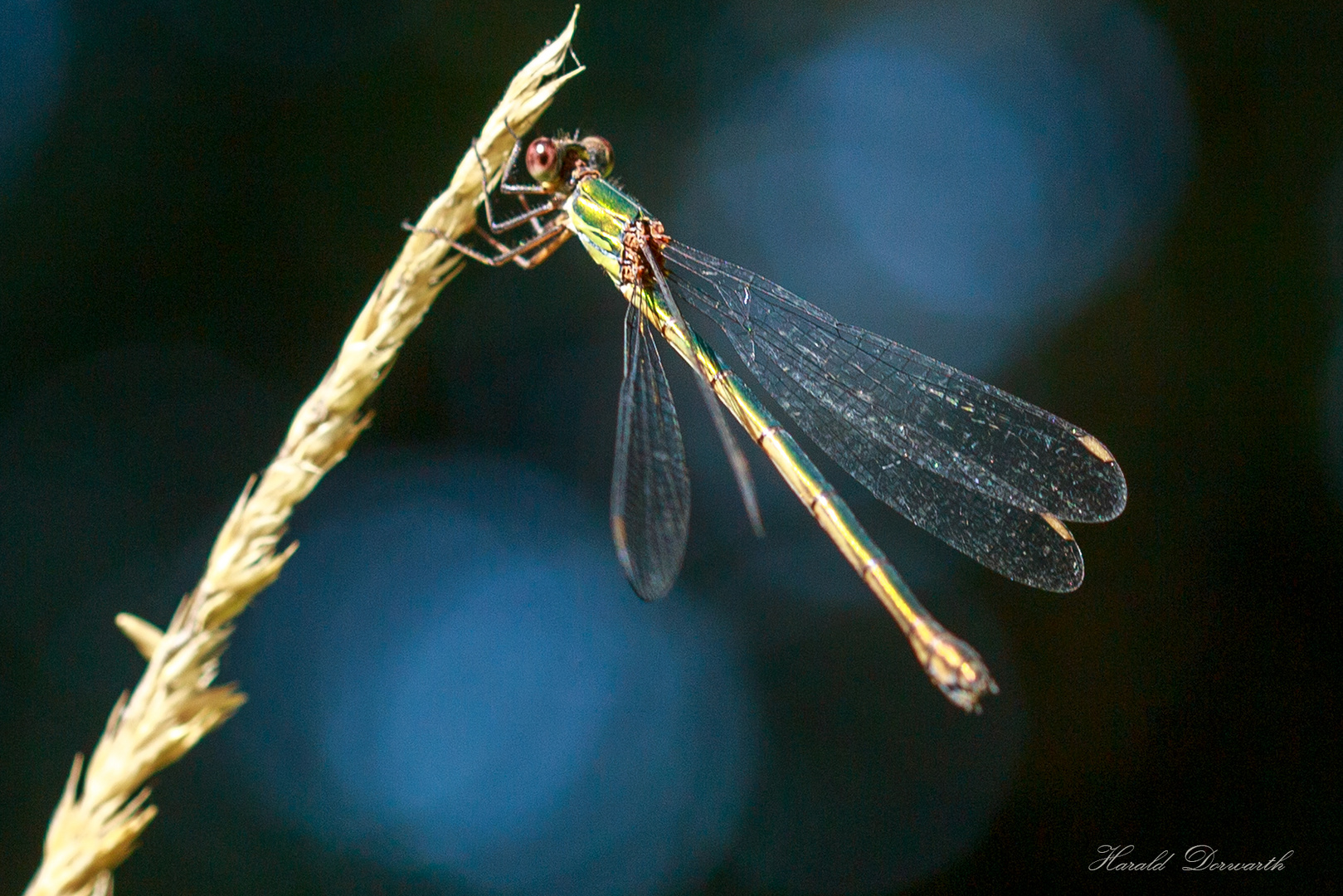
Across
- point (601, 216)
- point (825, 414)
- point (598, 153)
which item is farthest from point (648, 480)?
point (598, 153)

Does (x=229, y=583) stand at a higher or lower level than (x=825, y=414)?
higher

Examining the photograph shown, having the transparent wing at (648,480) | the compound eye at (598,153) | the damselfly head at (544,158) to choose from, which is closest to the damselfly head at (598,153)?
the compound eye at (598,153)

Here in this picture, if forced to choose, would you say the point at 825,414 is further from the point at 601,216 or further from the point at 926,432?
the point at 601,216

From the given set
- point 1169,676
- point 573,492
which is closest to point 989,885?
point 1169,676

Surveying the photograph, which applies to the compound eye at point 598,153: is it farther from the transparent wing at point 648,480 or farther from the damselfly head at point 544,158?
the transparent wing at point 648,480

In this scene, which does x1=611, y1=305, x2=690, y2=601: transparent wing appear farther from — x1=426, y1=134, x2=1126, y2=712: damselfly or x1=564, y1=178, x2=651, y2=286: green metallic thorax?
x1=564, y1=178, x2=651, y2=286: green metallic thorax
